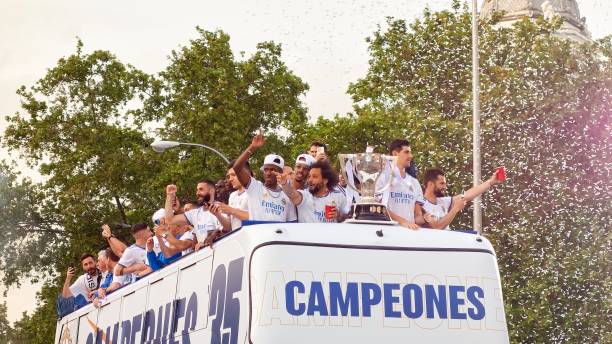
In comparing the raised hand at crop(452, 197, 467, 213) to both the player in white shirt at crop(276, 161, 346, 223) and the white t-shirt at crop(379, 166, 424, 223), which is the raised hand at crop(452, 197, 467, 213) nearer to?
the white t-shirt at crop(379, 166, 424, 223)

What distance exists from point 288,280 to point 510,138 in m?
24.4

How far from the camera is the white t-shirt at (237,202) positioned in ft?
34.9

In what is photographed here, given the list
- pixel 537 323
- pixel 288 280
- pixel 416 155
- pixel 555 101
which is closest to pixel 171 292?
pixel 288 280

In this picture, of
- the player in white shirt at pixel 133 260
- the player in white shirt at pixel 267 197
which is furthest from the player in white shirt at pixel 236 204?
the player in white shirt at pixel 133 260

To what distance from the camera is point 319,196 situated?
10164 millimetres

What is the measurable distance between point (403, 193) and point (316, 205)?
0.91 m

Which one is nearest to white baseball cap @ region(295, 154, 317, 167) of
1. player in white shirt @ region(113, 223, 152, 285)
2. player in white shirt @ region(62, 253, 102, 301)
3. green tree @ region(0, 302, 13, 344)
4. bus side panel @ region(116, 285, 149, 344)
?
bus side panel @ region(116, 285, 149, 344)

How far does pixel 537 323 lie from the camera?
94.3 ft

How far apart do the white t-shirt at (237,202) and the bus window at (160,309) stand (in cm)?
69

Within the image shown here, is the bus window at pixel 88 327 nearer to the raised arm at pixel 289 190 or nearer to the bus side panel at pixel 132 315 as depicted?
the bus side panel at pixel 132 315

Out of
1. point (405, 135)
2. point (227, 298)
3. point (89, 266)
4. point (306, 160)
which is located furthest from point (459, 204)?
point (405, 135)

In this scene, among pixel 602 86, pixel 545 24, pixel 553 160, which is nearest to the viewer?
pixel 553 160

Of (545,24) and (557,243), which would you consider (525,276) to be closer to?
(557,243)

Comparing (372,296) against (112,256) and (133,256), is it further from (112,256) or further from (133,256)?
(112,256)
